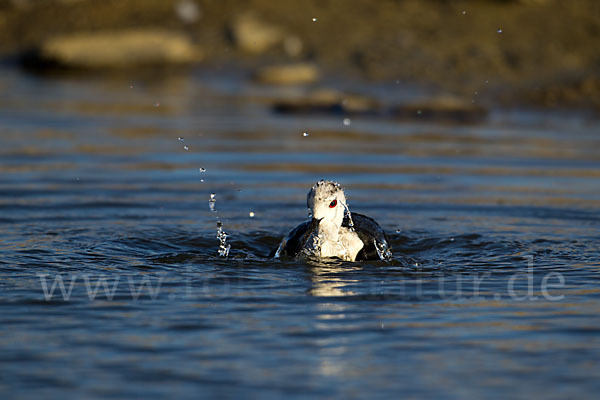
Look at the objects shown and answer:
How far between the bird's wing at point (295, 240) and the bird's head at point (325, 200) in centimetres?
8

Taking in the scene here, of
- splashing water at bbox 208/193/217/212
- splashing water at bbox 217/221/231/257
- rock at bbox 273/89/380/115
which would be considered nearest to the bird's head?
splashing water at bbox 217/221/231/257

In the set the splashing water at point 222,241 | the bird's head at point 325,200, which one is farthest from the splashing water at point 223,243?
the bird's head at point 325,200

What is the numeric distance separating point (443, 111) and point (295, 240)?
27.3ft

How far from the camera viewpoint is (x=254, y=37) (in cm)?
2136

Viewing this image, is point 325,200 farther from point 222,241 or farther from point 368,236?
point 222,241

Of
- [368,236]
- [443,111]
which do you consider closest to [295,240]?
[368,236]

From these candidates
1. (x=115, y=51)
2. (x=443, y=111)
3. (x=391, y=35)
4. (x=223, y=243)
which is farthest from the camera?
(x=115, y=51)

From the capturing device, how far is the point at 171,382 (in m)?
5.22

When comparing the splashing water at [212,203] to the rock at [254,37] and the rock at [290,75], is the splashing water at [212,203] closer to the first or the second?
the rock at [290,75]

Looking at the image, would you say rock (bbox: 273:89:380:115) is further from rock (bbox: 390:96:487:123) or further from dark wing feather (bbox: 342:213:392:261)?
dark wing feather (bbox: 342:213:392:261)

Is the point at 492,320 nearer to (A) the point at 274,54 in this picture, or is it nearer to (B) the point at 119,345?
(B) the point at 119,345

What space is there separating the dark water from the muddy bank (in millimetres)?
3558

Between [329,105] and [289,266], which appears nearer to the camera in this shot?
[289,266]

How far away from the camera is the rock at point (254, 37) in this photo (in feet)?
70.1
